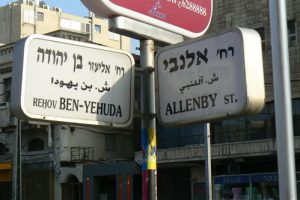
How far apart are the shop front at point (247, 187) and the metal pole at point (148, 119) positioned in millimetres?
24674

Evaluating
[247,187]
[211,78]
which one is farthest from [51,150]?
[211,78]

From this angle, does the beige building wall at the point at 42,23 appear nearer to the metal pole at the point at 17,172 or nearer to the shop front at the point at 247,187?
the metal pole at the point at 17,172

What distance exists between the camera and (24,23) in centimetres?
6644

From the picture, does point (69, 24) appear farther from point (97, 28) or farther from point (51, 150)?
point (51, 150)

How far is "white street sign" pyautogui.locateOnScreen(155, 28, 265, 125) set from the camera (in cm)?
328

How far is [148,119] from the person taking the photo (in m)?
3.75

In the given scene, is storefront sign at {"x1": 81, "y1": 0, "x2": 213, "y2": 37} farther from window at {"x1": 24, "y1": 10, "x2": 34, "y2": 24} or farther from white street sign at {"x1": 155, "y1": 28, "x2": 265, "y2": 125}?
window at {"x1": 24, "y1": 10, "x2": 34, "y2": 24}

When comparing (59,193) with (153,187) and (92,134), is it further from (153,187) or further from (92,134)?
(153,187)

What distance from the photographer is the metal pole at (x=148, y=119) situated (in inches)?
145

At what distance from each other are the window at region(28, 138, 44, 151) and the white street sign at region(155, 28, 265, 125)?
38314 millimetres

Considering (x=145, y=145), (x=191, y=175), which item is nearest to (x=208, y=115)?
(x=145, y=145)

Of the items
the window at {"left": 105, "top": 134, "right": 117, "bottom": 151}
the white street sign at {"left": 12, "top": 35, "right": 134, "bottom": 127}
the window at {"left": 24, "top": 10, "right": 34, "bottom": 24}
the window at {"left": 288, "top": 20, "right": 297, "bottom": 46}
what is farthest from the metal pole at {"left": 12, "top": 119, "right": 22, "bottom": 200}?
the window at {"left": 24, "top": 10, "right": 34, "bottom": 24}

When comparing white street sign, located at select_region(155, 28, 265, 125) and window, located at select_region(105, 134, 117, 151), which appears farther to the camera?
window, located at select_region(105, 134, 117, 151)

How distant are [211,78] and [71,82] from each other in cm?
82
